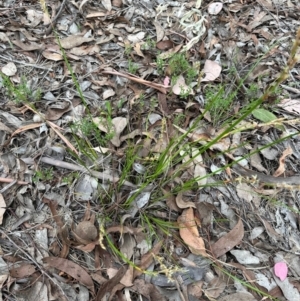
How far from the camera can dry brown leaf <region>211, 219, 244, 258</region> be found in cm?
132

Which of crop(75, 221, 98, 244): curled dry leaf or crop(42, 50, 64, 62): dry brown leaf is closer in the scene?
crop(75, 221, 98, 244): curled dry leaf

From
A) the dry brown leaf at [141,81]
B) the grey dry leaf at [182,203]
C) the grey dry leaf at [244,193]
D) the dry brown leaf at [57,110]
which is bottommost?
the grey dry leaf at [182,203]

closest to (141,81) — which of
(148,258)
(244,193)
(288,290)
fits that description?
(244,193)

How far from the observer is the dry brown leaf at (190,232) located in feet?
4.29

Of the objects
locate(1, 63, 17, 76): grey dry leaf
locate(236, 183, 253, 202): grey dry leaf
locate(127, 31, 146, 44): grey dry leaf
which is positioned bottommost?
locate(236, 183, 253, 202): grey dry leaf

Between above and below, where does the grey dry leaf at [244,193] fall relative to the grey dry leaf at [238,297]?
above

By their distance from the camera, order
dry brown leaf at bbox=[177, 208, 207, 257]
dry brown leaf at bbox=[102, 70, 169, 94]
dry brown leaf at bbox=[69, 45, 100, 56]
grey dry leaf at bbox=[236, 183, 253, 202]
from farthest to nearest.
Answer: dry brown leaf at bbox=[69, 45, 100, 56] → dry brown leaf at bbox=[102, 70, 169, 94] → grey dry leaf at bbox=[236, 183, 253, 202] → dry brown leaf at bbox=[177, 208, 207, 257]

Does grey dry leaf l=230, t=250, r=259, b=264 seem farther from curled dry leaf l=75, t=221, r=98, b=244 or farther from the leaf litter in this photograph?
curled dry leaf l=75, t=221, r=98, b=244

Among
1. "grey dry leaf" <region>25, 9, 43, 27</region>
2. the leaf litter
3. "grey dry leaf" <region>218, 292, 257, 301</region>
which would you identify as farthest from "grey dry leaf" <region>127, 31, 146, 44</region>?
"grey dry leaf" <region>218, 292, 257, 301</region>

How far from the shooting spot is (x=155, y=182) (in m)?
1.38

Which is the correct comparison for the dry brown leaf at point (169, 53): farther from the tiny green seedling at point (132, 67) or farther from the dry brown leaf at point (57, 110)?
the dry brown leaf at point (57, 110)

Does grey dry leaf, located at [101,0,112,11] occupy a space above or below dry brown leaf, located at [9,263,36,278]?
above

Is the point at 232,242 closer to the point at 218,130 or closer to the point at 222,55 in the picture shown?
the point at 218,130

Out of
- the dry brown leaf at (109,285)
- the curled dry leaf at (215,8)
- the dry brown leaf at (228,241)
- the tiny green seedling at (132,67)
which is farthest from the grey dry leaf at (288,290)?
the curled dry leaf at (215,8)
